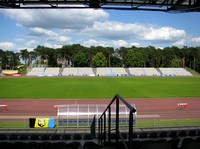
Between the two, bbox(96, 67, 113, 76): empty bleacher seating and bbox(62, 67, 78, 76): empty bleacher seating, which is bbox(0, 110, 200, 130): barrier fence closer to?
bbox(96, 67, 113, 76): empty bleacher seating

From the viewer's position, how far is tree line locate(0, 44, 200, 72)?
123 m

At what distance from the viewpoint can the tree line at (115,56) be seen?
123188 millimetres

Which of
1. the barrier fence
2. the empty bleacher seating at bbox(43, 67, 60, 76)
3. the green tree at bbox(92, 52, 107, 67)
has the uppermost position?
the green tree at bbox(92, 52, 107, 67)

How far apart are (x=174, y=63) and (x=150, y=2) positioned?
11837 cm

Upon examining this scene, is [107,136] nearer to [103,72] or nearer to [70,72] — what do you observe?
[70,72]

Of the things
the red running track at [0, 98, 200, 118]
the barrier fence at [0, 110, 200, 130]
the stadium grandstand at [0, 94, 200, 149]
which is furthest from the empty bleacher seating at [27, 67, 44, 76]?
the stadium grandstand at [0, 94, 200, 149]

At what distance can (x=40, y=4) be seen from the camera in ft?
32.0

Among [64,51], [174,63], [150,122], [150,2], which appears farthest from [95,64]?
Result: [150,2]

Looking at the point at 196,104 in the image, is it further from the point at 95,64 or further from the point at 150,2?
the point at 95,64

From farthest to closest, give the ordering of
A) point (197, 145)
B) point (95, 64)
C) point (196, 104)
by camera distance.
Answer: point (95, 64) < point (196, 104) < point (197, 145)

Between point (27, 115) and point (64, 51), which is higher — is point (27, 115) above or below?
below

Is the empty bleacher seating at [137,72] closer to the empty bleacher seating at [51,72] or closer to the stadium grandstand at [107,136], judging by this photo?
the empty bleacher seating at [51,72]

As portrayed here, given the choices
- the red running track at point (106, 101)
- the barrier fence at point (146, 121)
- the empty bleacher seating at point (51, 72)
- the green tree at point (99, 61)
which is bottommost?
the red running track at point (106, 101)

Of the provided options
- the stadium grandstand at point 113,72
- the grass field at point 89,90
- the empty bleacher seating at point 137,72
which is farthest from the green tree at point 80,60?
the grass field at point 89,90
